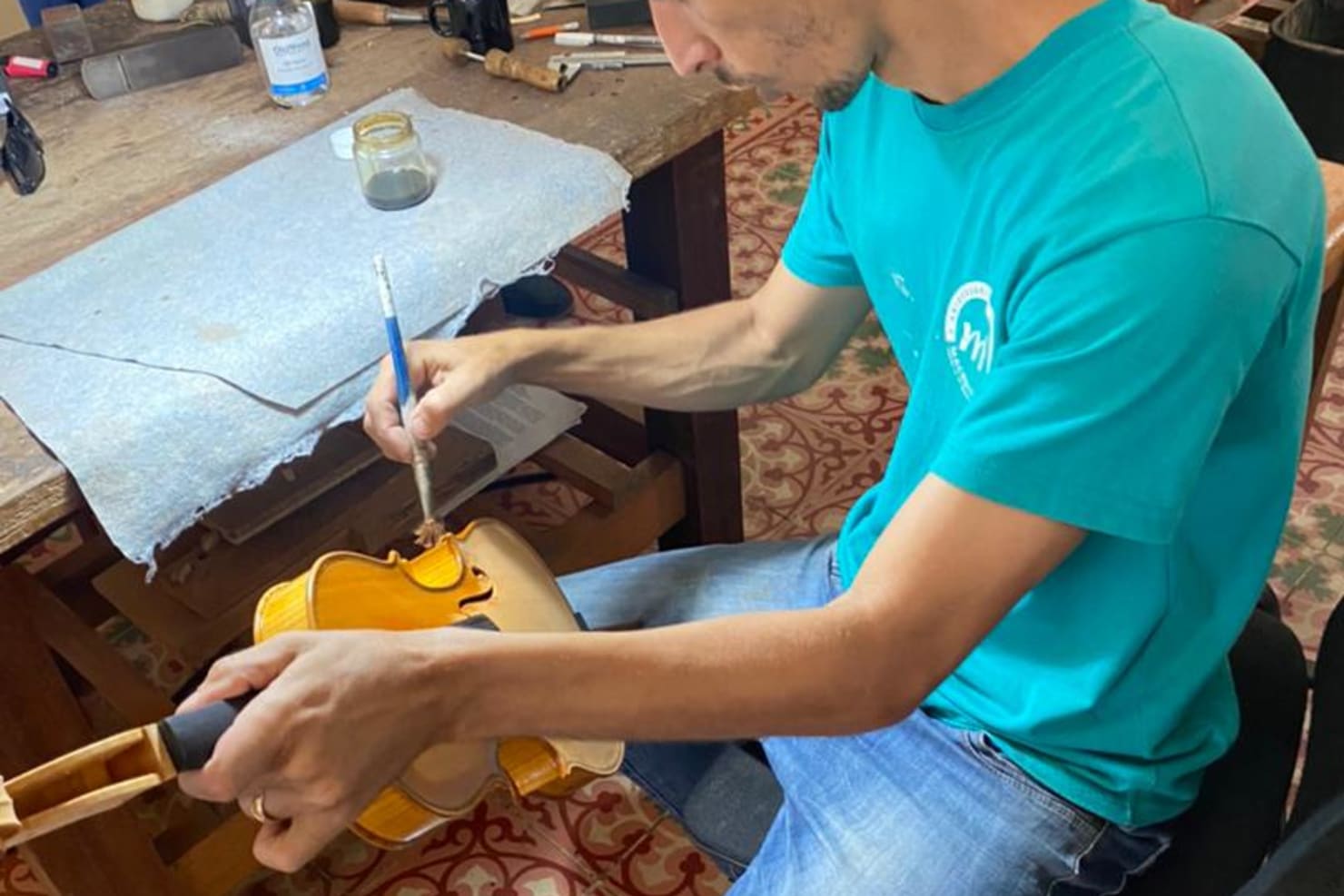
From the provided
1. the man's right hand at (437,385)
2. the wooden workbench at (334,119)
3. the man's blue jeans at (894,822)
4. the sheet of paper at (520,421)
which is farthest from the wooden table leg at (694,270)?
the man's blue jeans at (894,822)

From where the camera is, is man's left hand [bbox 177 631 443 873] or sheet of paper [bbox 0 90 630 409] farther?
sheet of paper [bbox 0 90 630 409]

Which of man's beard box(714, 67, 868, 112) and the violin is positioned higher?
man's beard box(714, 67, 868, 112)

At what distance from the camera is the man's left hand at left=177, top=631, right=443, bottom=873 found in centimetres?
72

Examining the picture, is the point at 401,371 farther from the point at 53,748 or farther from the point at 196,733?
the point at 53,748

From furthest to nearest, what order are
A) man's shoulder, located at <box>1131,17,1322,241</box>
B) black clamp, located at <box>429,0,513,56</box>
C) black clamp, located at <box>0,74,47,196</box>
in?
black clamp, located at <box>429,0,513,56</box> < black clamp, located at <box>0,74,47,196</box> < man's shoulder, located at <box>1131,17,1322,241</box>

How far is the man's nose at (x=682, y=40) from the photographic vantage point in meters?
0.84

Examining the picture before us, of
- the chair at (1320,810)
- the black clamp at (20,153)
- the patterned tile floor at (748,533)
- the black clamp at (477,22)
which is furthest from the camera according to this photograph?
the patterned tile floor at (748,533)

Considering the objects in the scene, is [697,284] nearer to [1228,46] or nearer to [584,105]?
[584,105]

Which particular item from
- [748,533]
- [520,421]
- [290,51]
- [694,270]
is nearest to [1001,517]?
[694,270]

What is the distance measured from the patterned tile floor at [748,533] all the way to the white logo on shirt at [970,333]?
0.88m

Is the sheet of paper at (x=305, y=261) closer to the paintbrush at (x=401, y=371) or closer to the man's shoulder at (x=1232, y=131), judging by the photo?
the paintbrush at (x=401, y=371)

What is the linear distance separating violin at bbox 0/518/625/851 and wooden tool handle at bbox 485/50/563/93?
46 centimetres

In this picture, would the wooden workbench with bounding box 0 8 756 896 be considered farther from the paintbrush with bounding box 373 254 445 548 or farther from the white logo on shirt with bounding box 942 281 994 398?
the white logo on shirt with bounding box 942 281 994 398

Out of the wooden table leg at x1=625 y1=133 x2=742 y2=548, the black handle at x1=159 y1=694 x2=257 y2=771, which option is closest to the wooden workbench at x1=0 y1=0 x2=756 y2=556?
the wooden table leg at x1=625 y1=133 x2=742 y2=548
